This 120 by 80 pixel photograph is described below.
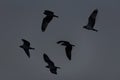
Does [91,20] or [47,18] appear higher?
[91,20]

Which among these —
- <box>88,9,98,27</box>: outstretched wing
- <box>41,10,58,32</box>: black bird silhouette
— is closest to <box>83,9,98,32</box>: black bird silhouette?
<box>88,9,98,27</box>: outstretched wing

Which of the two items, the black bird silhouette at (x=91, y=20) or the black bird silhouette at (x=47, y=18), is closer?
the black bird silhouette at (x=47, y=18)

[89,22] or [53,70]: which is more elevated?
[89,22]

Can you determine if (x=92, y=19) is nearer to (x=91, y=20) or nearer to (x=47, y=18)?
(x=91, y=20)

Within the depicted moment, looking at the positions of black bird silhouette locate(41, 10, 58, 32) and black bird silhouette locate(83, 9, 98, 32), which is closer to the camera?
black bird silhouette locate(41, 10, 58, 32)

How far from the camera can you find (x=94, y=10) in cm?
5688

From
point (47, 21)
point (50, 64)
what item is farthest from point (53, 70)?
point (47, 21)

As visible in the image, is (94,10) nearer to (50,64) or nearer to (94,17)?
(94,17)

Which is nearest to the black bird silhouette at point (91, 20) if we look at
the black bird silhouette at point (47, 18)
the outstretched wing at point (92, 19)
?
the outstretched wing at point (92, 19)

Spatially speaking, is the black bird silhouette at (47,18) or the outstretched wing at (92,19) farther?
the outstretched wing at (92,19)

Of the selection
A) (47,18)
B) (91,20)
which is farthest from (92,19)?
(47,18)

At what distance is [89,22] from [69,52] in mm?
3240

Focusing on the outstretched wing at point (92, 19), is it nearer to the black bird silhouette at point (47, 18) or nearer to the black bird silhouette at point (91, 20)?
the black bird silhouette at point (91, 20)

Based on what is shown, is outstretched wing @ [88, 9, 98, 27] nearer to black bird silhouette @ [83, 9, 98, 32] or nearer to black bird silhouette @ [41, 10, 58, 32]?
black bird silhouette @ [83, 9, 98, 32]
